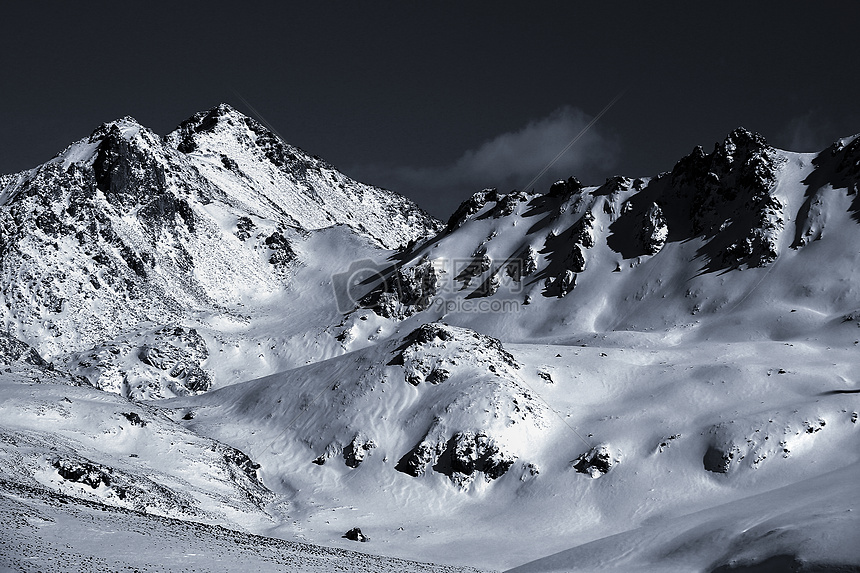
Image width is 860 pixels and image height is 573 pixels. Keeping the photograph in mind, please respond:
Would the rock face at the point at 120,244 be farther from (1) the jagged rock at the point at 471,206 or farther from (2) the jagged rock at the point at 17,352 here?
(1) the jagged rock at the point at 471,206

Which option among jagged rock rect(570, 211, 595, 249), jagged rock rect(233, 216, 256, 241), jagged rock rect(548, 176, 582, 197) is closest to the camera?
jagged rock rect(570, 211, 595, 249)

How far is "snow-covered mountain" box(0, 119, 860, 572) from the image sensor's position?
57.4 meters

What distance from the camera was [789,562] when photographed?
1243 inches

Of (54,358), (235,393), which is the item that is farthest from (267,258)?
(235,393)

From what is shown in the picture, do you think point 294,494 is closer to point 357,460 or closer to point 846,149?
point 357,460

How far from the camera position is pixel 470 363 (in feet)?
262

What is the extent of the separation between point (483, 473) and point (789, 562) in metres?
39.0

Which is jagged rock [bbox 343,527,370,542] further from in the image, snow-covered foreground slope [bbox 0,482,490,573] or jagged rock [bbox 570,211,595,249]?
jagged rock [bbox 570,211,595,249]

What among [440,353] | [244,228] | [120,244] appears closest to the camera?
[440,353]

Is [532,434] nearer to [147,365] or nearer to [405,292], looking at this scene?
[405,292]

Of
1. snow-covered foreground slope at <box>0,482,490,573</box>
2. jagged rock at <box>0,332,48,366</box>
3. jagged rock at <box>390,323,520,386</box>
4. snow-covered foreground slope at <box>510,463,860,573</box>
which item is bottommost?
snow-covered foreground slope at <box>510,463,860,573</box>

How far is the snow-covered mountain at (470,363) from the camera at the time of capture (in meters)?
57.4

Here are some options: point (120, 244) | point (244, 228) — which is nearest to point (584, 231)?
point (244, 228)

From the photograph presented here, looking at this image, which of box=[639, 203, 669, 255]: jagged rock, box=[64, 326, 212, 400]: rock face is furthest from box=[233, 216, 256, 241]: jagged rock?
box=[639, 203, 669, 255]: jagged rock
